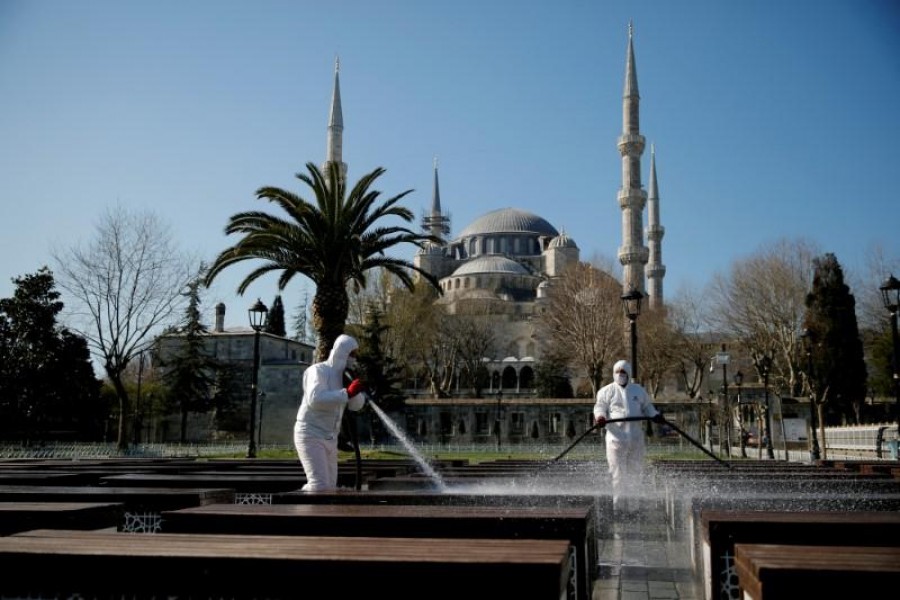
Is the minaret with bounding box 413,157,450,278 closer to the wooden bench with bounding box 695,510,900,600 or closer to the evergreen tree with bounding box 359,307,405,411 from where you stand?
the evergreen tree with bounding box 359,307,405,411

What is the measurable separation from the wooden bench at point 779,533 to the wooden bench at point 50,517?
3.46 m

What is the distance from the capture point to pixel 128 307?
91.1ft

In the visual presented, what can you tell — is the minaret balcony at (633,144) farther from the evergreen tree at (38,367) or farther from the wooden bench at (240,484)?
the wooden bench at (240,484)

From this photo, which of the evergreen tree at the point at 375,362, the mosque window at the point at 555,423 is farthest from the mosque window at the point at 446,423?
the mosque window at the point at 555,423

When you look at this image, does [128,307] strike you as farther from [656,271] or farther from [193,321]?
[656,271]

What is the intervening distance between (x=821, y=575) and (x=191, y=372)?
41024 mm

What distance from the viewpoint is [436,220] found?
98.6 metres

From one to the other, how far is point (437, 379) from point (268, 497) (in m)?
44.6

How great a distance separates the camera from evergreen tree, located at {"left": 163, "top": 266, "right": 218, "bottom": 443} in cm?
4022

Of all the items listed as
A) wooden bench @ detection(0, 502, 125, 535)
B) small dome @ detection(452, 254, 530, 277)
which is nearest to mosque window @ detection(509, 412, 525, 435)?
wooden bench @ detection(0, 502, 125, 535)

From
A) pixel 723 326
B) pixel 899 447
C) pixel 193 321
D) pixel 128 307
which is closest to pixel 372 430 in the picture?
pixel 193 321

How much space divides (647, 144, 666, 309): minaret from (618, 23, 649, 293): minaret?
986 cm

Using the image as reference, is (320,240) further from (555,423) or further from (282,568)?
(555,423)

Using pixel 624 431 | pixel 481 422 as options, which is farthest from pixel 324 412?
pixel 481 422
